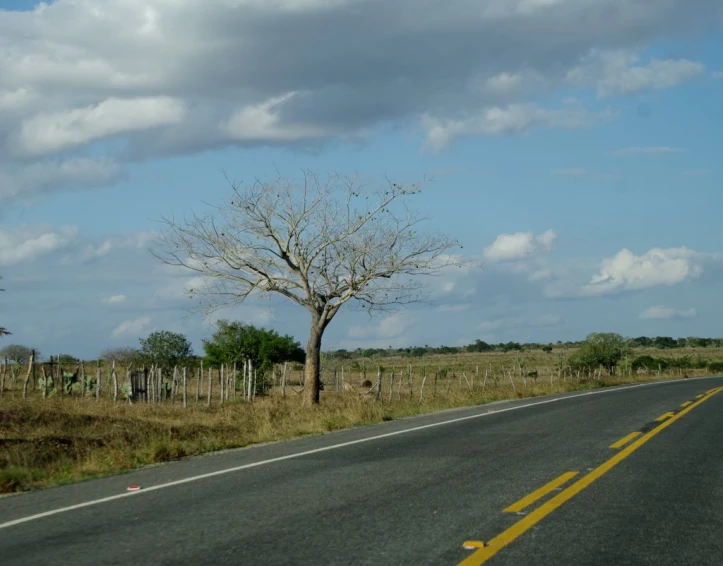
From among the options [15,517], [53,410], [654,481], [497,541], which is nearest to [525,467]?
[654,481]

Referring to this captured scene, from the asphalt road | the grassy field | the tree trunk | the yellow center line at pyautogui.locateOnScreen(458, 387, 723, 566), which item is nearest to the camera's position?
the yellow center line at pyautogui.locateOnScreen(458, 387, 723, 566)

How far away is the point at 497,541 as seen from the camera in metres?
7.14

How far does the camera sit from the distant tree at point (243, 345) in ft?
190

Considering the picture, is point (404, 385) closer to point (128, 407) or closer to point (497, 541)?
point (128, 407)

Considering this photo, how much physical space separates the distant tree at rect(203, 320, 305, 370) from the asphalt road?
4369 cm

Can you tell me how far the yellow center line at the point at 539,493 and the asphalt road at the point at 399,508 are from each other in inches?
1.8

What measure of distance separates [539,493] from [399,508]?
1781 millimetres

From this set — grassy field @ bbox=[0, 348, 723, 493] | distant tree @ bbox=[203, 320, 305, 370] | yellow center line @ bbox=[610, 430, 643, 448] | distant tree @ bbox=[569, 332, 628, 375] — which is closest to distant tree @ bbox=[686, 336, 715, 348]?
distant tree @ bbox=[569, 332, 628, 375]

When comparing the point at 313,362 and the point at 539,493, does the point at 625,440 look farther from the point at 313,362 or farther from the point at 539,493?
the point at 313,362

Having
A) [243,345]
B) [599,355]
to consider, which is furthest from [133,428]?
[599,355]

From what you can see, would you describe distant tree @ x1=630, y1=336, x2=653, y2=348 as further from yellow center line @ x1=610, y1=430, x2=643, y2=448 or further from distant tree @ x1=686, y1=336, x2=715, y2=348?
yellow center line @ x1=610, y1=430, x2=643, y2=448

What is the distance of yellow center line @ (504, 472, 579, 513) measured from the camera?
855cm

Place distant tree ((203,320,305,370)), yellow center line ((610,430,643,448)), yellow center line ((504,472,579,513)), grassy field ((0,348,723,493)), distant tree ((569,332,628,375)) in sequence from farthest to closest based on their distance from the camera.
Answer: distant tree ((569,332,628,375)) → distant tree ((203,320,305,370)) → yellow center line ((610,430,643,448)) → grassy field ((0,348,723,493)) → yellow center line ((504,472,579,513))

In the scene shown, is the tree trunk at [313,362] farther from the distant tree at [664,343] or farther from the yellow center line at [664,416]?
the distant tree at [664,343]
